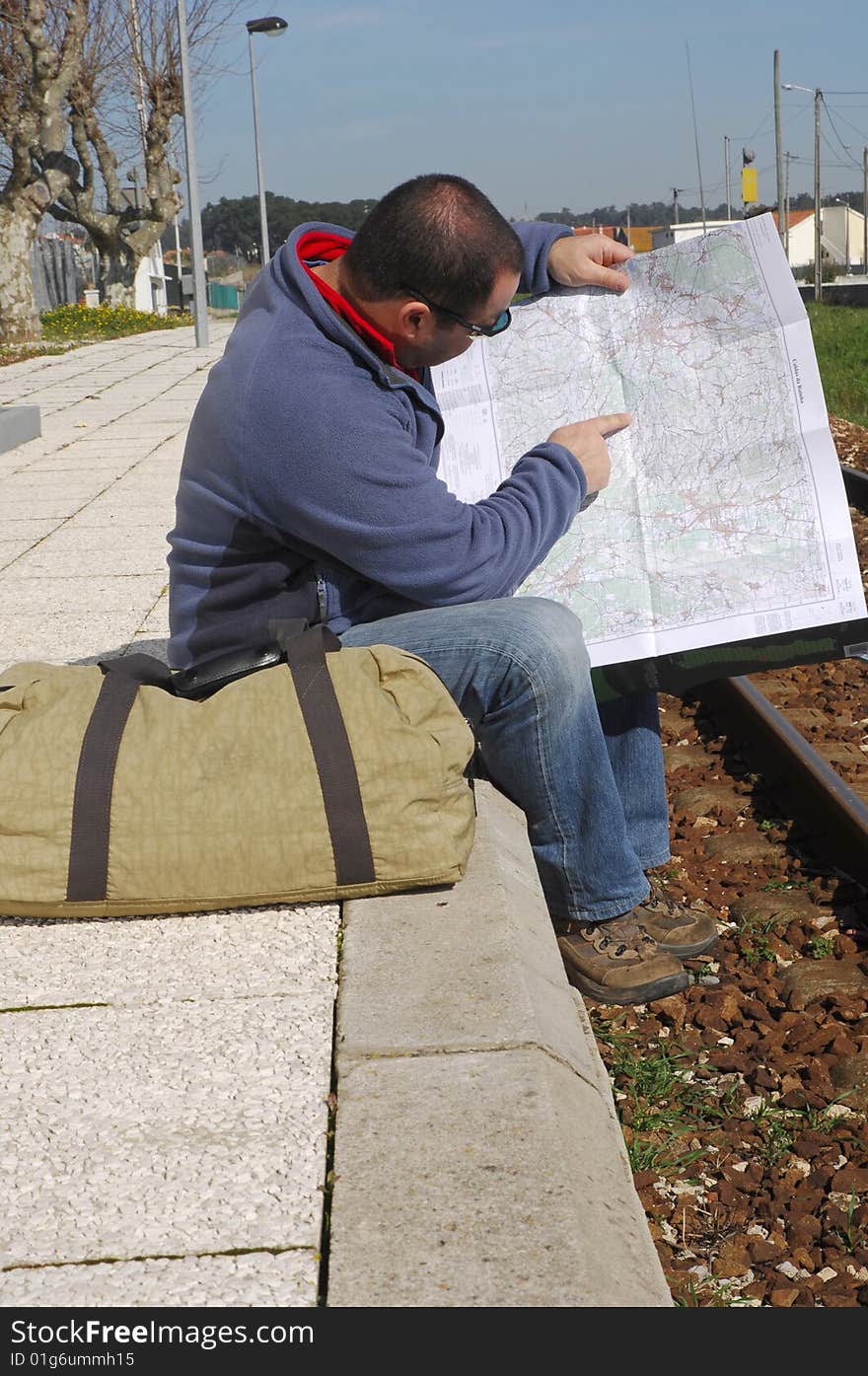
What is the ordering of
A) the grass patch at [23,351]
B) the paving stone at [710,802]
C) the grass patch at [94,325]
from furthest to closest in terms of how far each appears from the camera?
1. the grass patch at [94,325]
2. the grass patch at [23,351]
3. the paving stone at [710,802]

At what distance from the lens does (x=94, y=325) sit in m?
29.7

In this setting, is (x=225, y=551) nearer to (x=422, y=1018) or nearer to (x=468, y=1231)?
(x=422, y=1018)

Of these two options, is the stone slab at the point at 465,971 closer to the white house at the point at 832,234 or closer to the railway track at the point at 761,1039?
the railway track at the point at 761,1039

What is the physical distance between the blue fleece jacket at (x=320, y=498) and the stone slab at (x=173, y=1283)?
1.46 meters

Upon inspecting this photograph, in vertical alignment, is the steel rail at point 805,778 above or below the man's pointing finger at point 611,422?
below

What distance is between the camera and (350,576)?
10.0ft

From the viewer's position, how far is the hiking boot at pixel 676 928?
354 centimetres

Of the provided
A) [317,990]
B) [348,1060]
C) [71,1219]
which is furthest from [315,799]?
[71,1219]

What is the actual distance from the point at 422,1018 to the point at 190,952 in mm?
566

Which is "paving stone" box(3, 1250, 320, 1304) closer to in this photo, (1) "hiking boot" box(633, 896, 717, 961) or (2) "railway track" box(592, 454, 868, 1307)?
(2) "railway track" box(592, 454, 868, 1307)

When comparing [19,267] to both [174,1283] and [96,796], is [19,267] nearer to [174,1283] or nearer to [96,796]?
[96,796]

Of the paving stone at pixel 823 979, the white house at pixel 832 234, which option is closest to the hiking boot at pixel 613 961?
the paving stone at pixel 823 979

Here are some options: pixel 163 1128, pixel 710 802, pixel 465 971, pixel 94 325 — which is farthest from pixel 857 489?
pixel 94 325

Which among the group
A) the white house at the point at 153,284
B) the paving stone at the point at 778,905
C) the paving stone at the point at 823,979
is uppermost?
the white house at the point at 153,284
